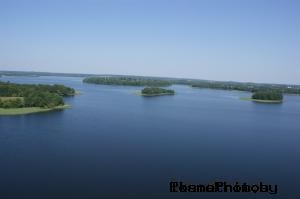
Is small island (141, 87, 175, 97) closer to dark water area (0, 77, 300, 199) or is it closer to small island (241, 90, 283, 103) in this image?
small island (241, 90, 283, 103)

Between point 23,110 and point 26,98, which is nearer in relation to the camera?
point 23,110

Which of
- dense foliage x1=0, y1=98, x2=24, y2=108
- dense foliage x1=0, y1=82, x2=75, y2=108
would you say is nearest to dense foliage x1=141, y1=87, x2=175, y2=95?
dense foliage x1=0, y1=82, x2=75, y2=108

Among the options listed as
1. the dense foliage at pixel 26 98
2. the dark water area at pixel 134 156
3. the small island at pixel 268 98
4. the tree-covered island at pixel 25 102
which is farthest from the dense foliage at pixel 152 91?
the dark water area at pixel 134 156

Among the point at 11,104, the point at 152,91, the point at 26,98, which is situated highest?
the point at 26,98

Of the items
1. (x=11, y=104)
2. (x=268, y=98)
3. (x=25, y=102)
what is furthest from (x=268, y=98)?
(x=11, y=104)

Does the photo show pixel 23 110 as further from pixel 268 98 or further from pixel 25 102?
pixel 268 98

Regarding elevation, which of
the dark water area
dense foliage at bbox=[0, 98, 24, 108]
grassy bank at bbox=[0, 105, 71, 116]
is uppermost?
dense foliage at bbox=[0, 98, 24, 108]

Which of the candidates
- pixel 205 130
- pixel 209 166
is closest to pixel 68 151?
pixel 209 166

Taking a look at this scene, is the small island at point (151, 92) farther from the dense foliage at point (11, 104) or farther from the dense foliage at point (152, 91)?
the dense foliage at point (11, 104)
